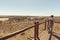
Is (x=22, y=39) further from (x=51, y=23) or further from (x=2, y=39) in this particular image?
(x=2, y=39)

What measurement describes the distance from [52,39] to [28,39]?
8.01 feet

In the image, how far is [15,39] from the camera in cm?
1194

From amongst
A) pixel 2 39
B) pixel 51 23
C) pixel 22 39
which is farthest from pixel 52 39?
pixel 2 39

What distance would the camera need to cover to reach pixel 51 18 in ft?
40.7

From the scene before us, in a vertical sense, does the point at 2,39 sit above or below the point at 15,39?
above

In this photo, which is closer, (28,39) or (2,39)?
(2,39)

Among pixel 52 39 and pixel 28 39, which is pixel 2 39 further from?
pixel 28 39

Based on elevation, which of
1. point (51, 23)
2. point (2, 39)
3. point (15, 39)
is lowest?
point (15, 39)

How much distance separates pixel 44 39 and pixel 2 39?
7324 millimetres

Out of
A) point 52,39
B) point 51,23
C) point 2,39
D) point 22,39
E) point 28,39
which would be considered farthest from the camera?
point 51,23

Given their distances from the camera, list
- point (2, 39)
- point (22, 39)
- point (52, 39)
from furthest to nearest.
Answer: point (22, 39)
point (52, 39)
point (2, 39)

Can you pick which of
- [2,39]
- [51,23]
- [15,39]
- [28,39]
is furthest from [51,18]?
[2,39]

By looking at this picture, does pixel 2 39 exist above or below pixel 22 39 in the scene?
above

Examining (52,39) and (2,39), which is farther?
(52,39)
